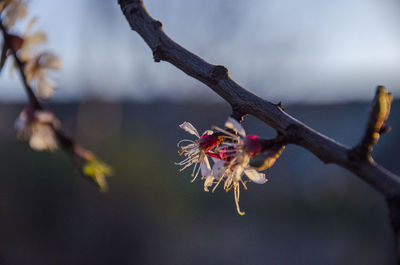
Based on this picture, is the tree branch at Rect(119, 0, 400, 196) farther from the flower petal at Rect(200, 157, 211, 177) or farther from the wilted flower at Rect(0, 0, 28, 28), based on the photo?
the wilted flower at Rect(0, 0, 28, 28)

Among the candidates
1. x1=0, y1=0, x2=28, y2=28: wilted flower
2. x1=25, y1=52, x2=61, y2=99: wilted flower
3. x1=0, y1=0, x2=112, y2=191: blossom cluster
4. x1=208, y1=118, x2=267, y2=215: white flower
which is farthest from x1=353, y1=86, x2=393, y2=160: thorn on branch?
x1=25, y1=52, x2=61, y2=99: wilted flower

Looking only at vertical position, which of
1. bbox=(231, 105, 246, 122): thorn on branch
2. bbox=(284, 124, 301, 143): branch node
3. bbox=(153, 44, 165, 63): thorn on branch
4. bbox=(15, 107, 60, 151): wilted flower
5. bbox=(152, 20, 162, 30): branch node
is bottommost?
bbox=(15, 107, 60, 151): wilted flower

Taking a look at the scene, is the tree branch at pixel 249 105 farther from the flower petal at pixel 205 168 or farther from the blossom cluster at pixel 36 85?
the blossom cluster at pixel 36 85

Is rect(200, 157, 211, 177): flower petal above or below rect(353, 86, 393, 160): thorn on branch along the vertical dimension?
below

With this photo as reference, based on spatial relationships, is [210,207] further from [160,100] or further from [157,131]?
[160,100]

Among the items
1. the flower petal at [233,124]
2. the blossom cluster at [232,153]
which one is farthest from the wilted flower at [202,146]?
the flower petal at [233,124]

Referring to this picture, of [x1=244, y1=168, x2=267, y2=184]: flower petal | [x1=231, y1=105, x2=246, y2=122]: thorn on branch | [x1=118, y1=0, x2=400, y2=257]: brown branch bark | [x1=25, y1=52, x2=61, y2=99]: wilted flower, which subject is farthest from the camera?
[x1=25, y1=52, x2=61, y2=99]: wilted flower
